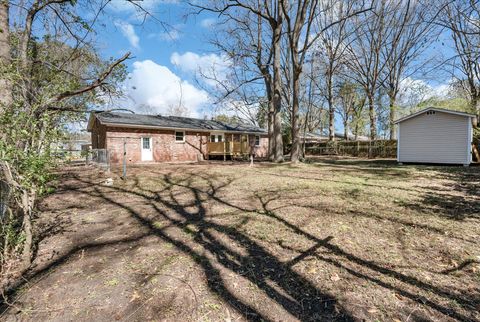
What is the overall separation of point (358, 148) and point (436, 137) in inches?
411

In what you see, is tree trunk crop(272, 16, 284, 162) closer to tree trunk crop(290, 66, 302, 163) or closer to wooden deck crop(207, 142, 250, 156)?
tree trunk crop(290, 66, 302, 163)

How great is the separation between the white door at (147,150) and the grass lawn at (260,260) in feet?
33.1

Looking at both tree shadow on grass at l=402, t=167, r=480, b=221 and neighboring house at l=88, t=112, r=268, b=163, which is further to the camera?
neighboring house at l=88, t=112, r=268, b=163

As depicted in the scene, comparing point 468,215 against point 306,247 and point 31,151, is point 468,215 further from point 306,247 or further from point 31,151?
point 31,151

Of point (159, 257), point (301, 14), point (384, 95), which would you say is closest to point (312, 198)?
point (159, 257)

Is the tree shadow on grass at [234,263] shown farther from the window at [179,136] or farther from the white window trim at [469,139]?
the white window trim at [469,139]

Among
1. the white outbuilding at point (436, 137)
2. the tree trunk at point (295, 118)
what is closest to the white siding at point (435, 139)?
the white outbuilding at point (436, 137)

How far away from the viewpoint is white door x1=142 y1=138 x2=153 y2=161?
1595 centimetres

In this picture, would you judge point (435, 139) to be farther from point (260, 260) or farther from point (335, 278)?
point (260, 260)

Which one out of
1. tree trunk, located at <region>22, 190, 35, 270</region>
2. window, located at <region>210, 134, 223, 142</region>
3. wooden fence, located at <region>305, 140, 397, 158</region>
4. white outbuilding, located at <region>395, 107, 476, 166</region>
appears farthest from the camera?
wooden fence, located at <region>305, 140, 397, 158</region>

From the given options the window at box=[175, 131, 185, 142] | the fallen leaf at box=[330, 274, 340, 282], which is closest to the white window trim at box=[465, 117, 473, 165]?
the fallen leaf at box=[330, 274, 340, 282]

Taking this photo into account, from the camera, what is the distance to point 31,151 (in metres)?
3.10

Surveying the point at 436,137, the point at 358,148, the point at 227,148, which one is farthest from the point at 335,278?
the point at 358,148

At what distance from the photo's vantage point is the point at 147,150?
634 inches
